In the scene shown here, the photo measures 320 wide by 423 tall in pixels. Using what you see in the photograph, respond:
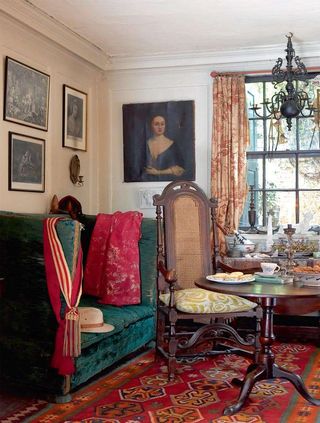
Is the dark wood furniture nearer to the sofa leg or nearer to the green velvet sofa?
the green velvet sofa

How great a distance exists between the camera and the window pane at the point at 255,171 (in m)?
6.34

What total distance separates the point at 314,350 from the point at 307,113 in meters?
2.59

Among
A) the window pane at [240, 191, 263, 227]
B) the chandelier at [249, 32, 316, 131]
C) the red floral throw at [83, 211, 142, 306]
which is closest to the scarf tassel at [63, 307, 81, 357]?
the red floral throw at [83, 211, 142, 306]

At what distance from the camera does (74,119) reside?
19.9ft

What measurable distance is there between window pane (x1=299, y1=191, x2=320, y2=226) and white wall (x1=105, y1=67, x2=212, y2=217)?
3.42ft

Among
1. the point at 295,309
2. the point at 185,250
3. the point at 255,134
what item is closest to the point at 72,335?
the point at 185,250

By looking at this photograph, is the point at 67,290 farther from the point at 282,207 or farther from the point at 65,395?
the point at 282,207

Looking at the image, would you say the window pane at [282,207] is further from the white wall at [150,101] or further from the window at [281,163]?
the white wall at [150,101]

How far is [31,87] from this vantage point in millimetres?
5211

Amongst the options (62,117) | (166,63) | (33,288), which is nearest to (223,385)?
(33,288)

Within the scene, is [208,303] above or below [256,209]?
below

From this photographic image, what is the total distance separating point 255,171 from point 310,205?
0.71 meters

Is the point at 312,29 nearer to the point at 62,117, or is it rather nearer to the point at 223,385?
the point at 62,117

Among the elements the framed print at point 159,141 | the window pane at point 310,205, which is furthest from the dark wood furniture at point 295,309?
the framed print at point 159,141
